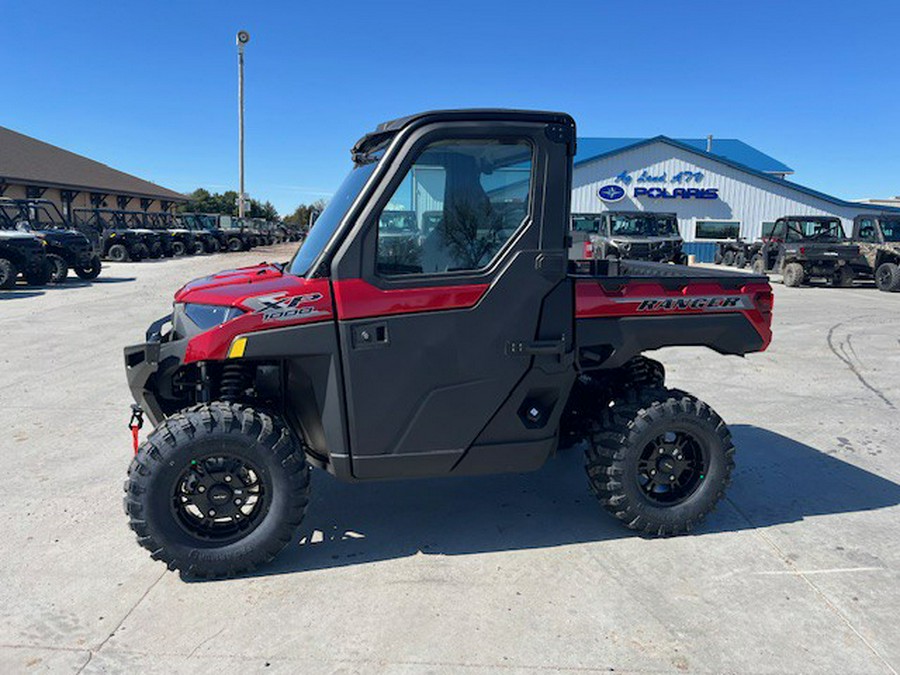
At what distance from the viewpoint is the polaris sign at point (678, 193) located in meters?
33.6

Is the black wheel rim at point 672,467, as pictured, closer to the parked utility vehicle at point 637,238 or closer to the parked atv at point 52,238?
the parked utility vehicle at point 637,238

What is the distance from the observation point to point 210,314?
3.12m

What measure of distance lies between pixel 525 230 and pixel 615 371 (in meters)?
1.28

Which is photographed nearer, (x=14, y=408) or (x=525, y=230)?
(x=525, y=230)

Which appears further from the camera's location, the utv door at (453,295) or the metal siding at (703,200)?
the metal siding at (703,200)

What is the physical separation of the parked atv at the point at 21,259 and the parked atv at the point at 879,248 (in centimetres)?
2214

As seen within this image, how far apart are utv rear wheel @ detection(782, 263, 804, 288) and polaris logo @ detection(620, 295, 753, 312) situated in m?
17.7

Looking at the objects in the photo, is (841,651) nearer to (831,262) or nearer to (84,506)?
(84,506)

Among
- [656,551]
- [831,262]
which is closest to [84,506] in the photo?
[656,551]

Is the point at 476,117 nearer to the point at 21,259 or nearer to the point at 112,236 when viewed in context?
the point at 21,259

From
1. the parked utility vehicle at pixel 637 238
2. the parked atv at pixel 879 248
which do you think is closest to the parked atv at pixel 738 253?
the parked atv at pixel 879 248

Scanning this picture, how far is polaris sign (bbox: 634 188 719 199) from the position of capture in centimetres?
3359

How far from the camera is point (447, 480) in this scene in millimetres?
4383

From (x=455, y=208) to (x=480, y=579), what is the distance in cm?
184
